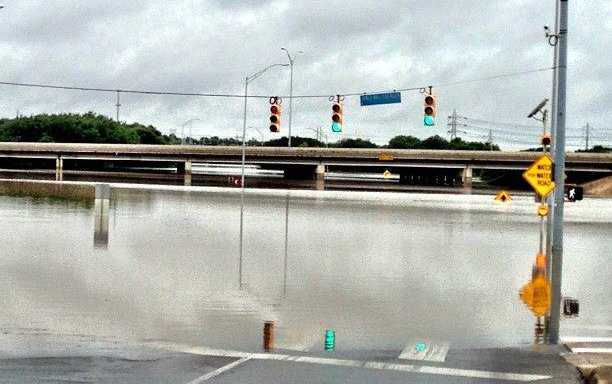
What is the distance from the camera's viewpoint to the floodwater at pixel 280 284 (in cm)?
1259

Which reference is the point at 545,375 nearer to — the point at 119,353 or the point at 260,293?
the point at 119,353

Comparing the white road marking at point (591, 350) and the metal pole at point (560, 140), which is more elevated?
the metal pole at point (560, 140)

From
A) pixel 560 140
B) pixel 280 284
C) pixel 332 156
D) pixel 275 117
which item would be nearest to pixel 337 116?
pixel 275 117

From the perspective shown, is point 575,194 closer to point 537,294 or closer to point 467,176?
point 537,294

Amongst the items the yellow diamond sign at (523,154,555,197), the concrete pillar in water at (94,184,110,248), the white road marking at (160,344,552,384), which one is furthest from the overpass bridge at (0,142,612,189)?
the white road marking at (160,344,552,384)

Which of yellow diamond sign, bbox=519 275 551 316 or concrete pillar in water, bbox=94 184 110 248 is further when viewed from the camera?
concrete pillar in water, bbox=94 184 110 248

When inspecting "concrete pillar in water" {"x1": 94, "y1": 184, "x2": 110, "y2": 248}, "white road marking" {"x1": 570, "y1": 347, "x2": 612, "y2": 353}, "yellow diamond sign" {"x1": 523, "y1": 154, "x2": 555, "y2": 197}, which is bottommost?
"white road marking" {"x1": 570, "y1": 347, "x2": 612, "y2": 353}

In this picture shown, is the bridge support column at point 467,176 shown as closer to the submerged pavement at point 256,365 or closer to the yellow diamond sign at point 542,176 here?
the yellow diamond sign at point 542,176

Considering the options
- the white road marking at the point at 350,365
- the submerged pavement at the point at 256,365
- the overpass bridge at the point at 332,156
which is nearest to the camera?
the submerged pavement at the point at 256,365

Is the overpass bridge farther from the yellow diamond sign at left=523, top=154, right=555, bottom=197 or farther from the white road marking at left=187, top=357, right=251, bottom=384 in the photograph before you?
the white road marking at left=187, top=357, right=251, bottom=384

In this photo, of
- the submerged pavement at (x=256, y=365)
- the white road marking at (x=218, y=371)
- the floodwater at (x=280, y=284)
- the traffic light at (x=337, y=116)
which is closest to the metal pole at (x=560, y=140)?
the floodwater at (x=280, y=284)

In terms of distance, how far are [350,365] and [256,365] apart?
1002mm

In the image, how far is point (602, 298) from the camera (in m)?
17.1

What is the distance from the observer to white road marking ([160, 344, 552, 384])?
9648 mm
